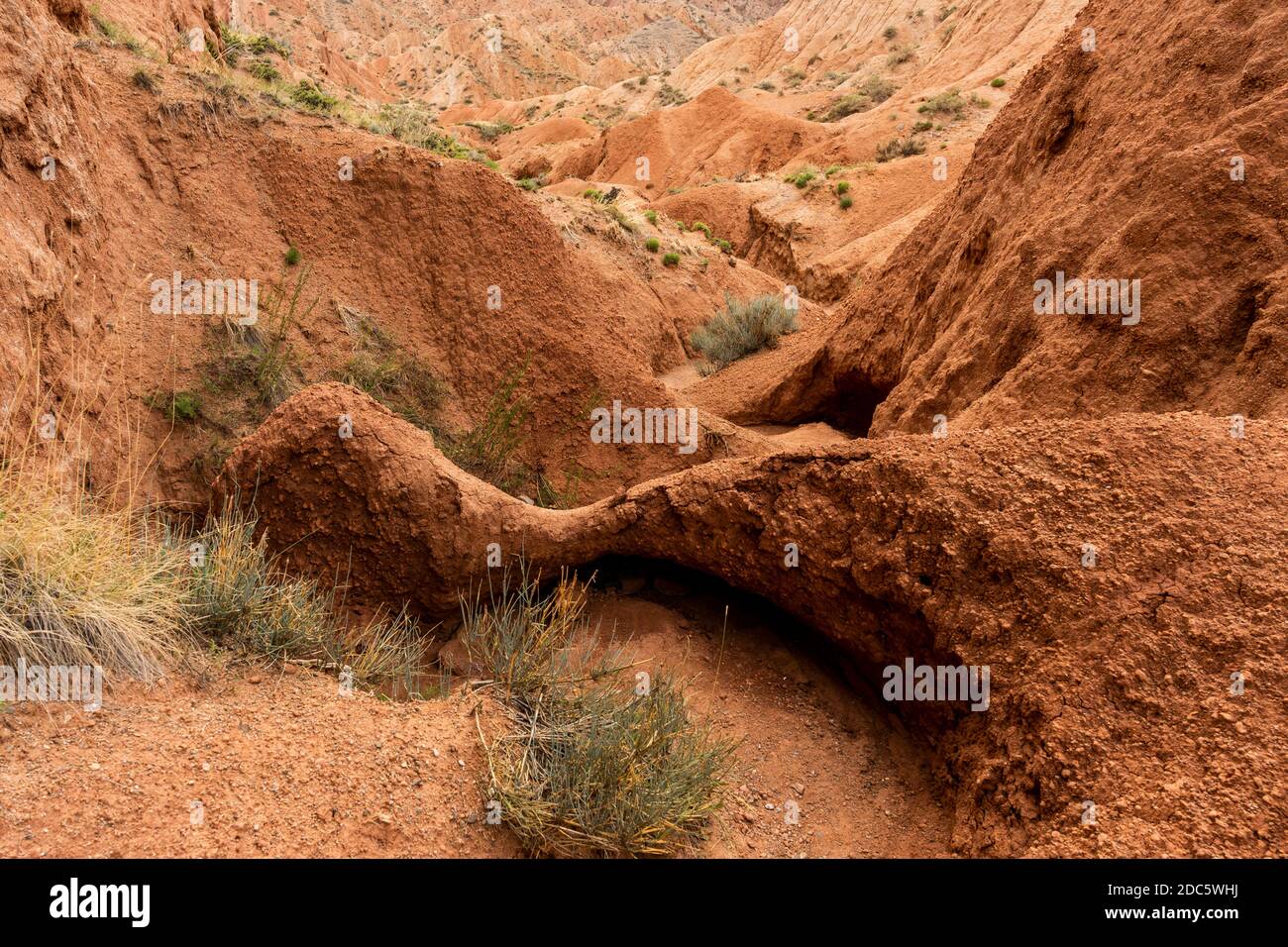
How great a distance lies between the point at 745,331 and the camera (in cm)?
1117

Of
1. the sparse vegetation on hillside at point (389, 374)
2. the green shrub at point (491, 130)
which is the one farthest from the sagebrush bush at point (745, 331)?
the green shrub at point (491, 130)

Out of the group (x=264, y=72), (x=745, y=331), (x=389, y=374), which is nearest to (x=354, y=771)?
(x=389, y=374)

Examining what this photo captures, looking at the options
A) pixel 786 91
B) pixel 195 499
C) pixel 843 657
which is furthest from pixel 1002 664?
pixel 786 91

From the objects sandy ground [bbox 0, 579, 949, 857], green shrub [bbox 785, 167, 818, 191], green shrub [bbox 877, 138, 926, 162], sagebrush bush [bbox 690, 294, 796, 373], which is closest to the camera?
sandy ground [bbox 0, 579, 949, 857]

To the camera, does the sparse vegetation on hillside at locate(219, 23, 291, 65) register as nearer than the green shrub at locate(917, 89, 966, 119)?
Yes

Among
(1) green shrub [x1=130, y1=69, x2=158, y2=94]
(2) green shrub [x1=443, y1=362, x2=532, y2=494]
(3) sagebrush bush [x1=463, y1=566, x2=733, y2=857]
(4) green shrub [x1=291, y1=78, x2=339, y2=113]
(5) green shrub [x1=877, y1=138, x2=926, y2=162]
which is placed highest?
(5) green shrub [x1=877, y1=138, x2=926, y2=162]

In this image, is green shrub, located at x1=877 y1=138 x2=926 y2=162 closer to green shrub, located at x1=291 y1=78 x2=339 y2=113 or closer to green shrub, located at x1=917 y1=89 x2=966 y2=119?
green shrub, located at x1=917 y1=89 x2=966 y2=119

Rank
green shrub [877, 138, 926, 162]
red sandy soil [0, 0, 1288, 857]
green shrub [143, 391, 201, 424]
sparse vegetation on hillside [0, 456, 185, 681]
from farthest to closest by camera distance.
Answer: green shrub [877, 138, 926, 162], green shrub [143, 391, 201, 424], sparse vegetation on hillside [0, 456, 185, 681], red sandy soil [0, 0, 1288, 857]

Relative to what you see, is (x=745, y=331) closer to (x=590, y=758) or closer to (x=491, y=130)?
(x=590, y=758)

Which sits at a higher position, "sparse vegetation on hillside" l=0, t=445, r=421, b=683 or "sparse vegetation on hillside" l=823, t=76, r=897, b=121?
"sparse vegetation on hillside" l=823, t=76, r=897, b=121

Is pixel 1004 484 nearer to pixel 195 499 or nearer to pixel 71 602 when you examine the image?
pixel 71 602

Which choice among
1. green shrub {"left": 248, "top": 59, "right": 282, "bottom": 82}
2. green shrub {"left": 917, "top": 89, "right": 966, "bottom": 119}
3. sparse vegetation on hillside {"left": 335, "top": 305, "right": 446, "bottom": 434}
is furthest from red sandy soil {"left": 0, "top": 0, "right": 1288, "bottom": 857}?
green shrub {"left": 917, "top": 89, "right": 966, "bottom": 119}

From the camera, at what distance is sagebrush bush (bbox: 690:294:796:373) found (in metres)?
11.1

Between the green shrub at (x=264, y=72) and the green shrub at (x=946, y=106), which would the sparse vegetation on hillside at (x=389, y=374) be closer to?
the green shrub at (x=264, y=72)
